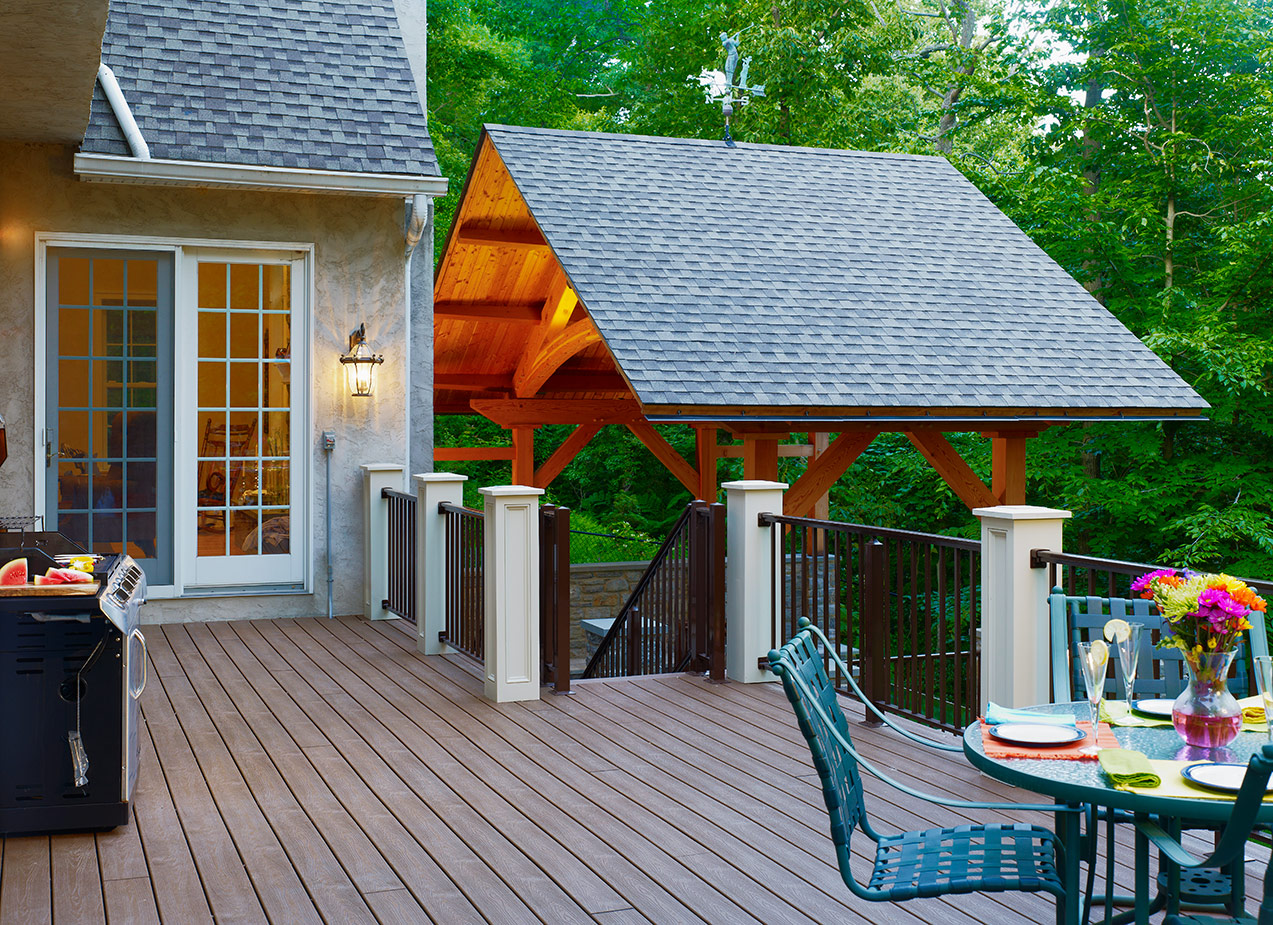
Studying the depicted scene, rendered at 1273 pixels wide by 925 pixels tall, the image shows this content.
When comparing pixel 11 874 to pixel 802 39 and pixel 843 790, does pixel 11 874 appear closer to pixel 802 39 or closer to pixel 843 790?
pixel 843 790

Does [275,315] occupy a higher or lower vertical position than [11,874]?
higher

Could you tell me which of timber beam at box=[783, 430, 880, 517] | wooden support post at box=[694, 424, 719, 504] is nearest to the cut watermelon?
timber beam at box=[783, 430, 880, 517]

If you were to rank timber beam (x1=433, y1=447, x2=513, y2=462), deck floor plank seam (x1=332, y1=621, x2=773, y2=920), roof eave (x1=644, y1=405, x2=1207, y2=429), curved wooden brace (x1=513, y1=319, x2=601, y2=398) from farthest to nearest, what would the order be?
1. timber beam (x1=433, y1=447, x2=513, y2=462)
2. curved wooden brace (x1=513, y1=319, x2=601, y2=398)
3. roof eave (x1=644, y1=405, x2=1207, y2=429)
4. deck floor plank seam (x1=332, y1=621, x2=773, y2=920)

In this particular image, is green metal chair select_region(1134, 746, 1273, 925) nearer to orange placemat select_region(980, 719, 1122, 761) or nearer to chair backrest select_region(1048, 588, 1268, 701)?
orange placemat select_region(980, 719, 1122, 761)

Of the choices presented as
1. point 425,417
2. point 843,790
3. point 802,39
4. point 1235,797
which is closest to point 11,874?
point 843,790

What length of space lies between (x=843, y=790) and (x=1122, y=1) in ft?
48.5

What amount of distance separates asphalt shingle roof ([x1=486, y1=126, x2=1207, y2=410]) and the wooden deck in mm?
3550

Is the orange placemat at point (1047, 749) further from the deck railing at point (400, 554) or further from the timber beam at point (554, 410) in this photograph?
the timber beam at point (554, 410)

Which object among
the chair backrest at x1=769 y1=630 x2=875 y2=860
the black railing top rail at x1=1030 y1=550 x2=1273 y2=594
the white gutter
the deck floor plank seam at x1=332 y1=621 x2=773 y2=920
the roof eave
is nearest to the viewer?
the chair backrest at x1=769 y1=630 x2=875 y2=860

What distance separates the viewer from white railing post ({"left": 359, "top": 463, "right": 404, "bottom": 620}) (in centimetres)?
855

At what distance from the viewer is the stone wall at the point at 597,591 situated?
43.9 feet

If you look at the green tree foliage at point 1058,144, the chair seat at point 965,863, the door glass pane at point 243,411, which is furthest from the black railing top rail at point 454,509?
the green tree foliage at point 1058,144

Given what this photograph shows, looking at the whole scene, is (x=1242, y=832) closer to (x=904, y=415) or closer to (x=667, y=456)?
(x=904, y=415)

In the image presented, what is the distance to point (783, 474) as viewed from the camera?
1997cm
